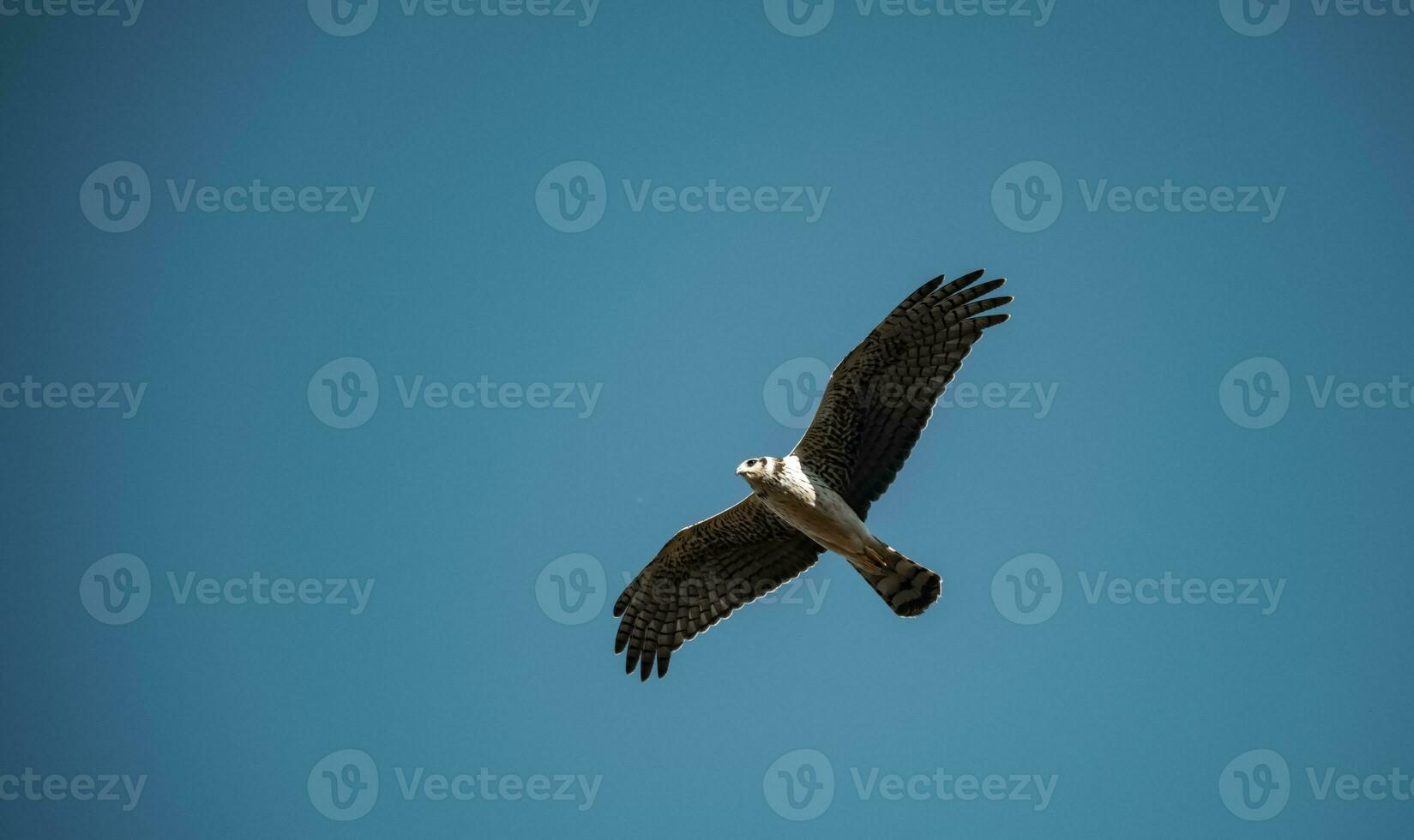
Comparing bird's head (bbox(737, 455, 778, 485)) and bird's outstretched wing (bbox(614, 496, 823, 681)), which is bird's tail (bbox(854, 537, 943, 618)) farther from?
bird's head (bbox(737, 455, 778, 485))

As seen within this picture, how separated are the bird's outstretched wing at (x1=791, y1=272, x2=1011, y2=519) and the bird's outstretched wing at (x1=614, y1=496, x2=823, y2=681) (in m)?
0.81

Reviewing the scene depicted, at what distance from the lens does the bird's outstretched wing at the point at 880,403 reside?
1082cm

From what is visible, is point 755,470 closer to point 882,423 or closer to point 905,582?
point 882,423

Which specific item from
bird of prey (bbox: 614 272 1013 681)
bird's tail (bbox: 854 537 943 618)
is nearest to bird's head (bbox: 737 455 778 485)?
bird of prey (bbox: 614 272 1013 681)

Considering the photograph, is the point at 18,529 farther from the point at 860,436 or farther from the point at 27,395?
the point at 860,436

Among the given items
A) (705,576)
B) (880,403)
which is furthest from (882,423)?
(705,576)

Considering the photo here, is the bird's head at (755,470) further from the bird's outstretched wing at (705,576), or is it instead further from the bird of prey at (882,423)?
the bird's outstretched wing at (705,576)

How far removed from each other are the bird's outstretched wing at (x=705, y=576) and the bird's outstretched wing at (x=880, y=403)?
806mm

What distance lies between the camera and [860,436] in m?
10.8

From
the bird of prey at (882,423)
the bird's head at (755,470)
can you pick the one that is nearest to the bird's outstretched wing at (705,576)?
the bird of prey at (882,423)

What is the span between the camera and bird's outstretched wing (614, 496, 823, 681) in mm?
11430

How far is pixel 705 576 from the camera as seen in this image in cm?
1184

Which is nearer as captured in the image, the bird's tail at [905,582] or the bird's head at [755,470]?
the bird's head at [755,470]

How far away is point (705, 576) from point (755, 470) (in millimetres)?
1875
